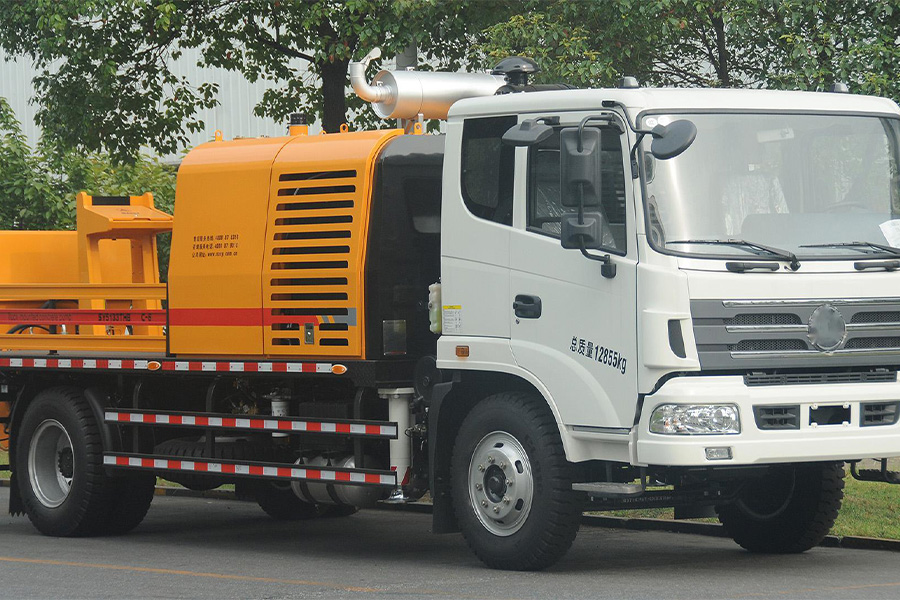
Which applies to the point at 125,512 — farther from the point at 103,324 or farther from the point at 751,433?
the point at 751,433

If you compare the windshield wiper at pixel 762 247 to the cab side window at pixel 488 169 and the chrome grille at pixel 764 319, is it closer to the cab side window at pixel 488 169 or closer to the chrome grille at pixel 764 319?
the chrome grille at pixel 764 319

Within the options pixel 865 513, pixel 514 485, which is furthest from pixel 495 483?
pixel 865 513

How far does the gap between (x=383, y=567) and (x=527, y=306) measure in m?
2.06

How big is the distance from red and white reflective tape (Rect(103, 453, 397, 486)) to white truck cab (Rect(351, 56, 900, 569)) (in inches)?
22.6

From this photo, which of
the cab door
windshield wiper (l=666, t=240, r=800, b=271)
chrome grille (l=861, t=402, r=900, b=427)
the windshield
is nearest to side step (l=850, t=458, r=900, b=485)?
chrome grille (l=861, t=402, r=900, b=427)

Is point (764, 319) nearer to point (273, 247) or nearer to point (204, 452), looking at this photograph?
point (273, 247)

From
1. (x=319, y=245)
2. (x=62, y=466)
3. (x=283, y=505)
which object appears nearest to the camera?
(x=319, y=245)

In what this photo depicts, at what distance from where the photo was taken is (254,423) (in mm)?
11523

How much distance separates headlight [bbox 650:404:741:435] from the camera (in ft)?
29.8

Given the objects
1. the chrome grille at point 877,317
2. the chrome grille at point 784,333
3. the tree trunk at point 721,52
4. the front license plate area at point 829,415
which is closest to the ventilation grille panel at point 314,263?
the chrome grille at point 784,333

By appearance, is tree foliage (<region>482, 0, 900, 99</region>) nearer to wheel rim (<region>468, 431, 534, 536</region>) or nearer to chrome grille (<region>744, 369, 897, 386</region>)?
chrome grille (<region>744, 369, 897, 386</region>)

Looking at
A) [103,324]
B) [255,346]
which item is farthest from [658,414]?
[103,324]

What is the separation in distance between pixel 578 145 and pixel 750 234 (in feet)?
3.68

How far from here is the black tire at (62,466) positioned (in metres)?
12.6
